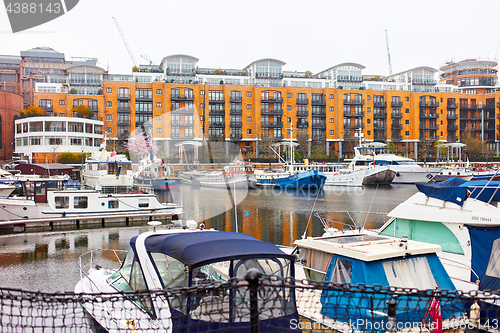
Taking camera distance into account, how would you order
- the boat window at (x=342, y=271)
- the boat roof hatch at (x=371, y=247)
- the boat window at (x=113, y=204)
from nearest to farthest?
the boat roof hatch at (x=371, y=247) < the boat window at (x=342, y=271) < the boat window at (x=113, y=204)

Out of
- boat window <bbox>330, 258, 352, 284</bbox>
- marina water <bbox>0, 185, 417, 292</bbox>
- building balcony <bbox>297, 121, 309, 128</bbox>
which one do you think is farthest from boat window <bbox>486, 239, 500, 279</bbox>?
building balcony <bbox>297, 121, 309, 128</bbox>

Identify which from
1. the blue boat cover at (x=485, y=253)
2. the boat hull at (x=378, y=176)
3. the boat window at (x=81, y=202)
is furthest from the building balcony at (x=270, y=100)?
the blue boat cover at (x=485, y=253)

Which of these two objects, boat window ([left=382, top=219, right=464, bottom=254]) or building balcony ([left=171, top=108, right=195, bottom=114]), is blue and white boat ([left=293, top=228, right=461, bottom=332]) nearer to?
boat window ([left=382, top=219, right=464, bottom=254])

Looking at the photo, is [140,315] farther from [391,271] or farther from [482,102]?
[482,102]

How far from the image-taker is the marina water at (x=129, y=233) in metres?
11.3

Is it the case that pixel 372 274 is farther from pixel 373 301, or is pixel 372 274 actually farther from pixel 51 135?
pixel 51 135

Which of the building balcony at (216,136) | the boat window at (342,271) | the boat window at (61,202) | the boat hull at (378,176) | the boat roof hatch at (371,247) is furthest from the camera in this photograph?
→ the building balcony at (216,136)

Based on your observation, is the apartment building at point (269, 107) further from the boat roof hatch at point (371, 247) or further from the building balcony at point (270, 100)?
the boat roof hatch at point (371, 247)

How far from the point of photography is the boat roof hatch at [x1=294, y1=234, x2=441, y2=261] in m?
5.46

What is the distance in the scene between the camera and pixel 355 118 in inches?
2603

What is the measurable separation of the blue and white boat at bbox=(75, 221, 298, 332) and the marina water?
377 centimetres

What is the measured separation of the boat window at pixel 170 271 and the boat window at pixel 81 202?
50.7 ft

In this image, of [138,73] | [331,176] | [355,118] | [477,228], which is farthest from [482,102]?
[477,228]

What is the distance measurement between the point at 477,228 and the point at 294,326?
5342 mm
